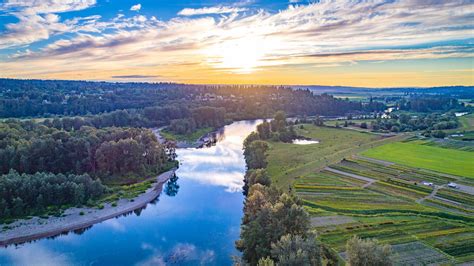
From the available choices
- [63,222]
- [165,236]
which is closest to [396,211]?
[165,236]

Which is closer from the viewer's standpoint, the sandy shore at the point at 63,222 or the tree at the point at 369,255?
the tree at the point at 369,255

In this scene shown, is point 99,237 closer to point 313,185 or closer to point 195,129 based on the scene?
point 313,185

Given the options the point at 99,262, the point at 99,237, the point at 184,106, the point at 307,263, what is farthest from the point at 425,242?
the point at 184,106

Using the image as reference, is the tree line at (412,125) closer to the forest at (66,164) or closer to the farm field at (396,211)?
the farm field at (396,211)

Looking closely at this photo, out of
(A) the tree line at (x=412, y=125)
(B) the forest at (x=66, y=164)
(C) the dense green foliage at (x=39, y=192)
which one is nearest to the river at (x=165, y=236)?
(C) the dense green foliage at (x=39, y=192)

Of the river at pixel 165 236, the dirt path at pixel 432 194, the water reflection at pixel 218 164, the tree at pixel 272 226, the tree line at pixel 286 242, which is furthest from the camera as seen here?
the water reflection at pixel 218 164

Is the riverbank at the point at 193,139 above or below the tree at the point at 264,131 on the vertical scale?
below

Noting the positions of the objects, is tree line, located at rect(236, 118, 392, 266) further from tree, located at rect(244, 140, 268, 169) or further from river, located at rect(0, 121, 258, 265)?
tree, located at rect(244, 140, 268, 169)

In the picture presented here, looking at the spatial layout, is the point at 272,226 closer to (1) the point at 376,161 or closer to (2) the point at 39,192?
(2) the point at 39,192
